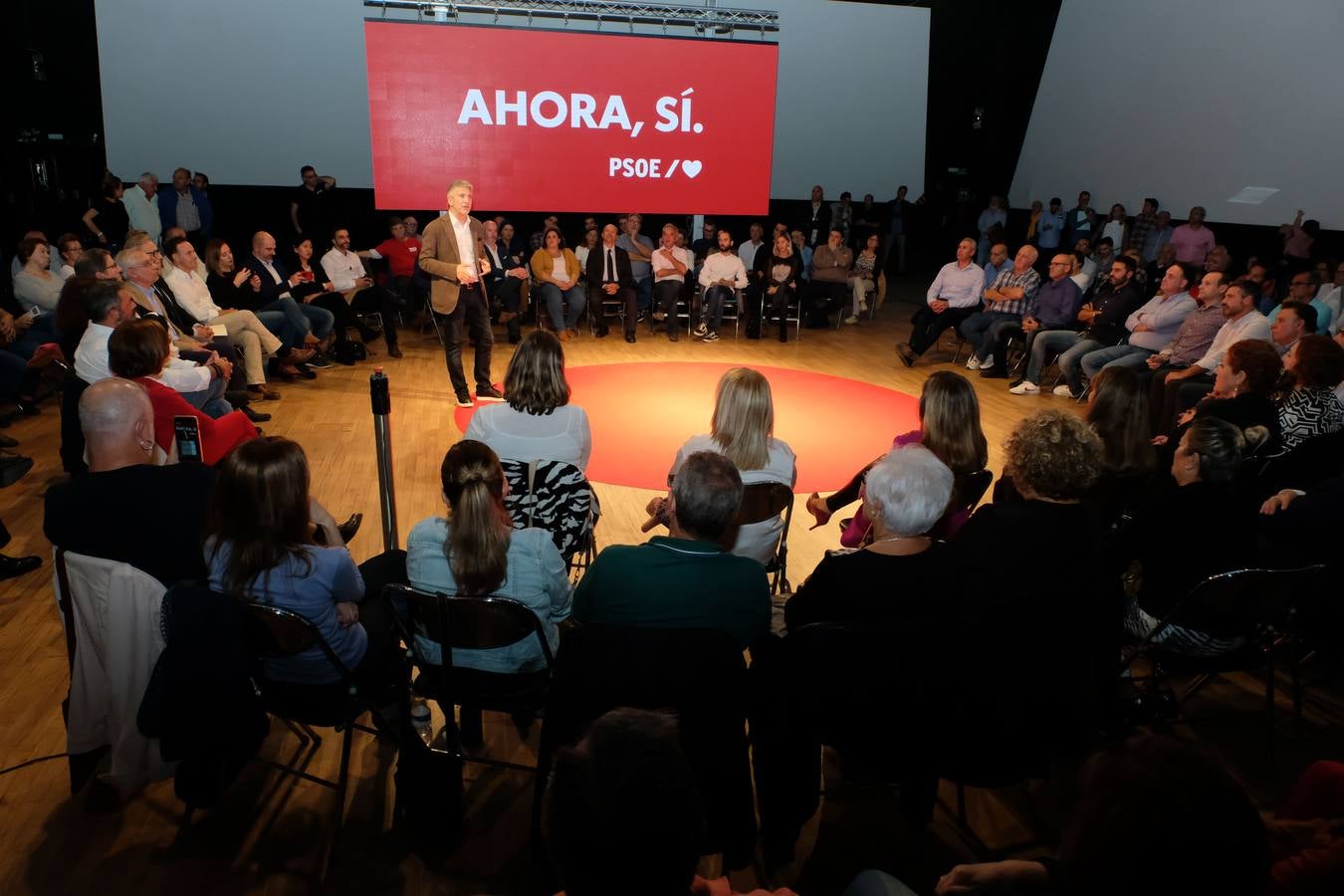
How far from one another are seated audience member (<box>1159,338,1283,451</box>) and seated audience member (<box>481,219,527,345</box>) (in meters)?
6.53

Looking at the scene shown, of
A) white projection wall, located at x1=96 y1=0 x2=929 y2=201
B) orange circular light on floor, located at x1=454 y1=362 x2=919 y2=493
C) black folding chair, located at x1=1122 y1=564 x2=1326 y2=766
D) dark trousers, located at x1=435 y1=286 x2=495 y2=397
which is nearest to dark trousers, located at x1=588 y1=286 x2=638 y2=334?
orange circular light on floor, located at x1=454 y1=362 x2=919 y2=493

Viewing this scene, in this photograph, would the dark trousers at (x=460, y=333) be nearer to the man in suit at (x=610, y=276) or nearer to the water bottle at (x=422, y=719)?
the man in suit at (x=610, y=276)

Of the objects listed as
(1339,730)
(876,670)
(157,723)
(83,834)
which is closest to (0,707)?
(83,834)

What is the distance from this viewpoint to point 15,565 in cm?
384

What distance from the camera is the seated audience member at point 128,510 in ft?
7.91

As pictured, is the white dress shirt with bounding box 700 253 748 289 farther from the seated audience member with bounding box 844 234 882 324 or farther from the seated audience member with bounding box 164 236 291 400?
the seated audience member with bounding box 164 236 291 400

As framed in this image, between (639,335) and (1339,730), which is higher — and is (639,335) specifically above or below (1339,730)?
above

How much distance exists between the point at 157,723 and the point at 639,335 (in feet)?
26.2

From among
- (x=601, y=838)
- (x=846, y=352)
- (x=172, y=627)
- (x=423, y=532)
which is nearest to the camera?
(x=601, y=838)

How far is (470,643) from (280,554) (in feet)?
1.85

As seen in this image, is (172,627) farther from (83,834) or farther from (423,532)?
(83,834)

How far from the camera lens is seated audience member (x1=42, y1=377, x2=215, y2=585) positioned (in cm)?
241

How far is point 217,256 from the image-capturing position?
22.5 ft

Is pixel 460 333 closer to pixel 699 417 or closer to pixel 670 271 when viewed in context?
pixel 699 417
